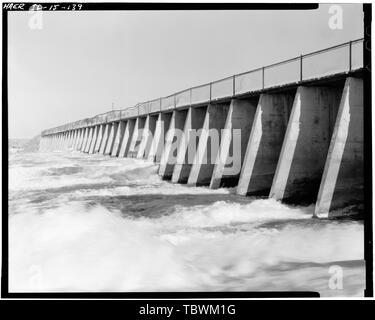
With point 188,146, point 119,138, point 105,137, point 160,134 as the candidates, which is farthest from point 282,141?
point 105,137

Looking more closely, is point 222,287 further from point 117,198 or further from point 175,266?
point 117,198

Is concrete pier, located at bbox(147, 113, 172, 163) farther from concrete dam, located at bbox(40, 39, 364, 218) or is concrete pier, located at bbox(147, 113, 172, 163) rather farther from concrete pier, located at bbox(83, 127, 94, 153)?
concrete pier, located at bbox(83, 127, 94, 153)

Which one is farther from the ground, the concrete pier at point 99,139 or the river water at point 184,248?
the concrete pier at point 99,139

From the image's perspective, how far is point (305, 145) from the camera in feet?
39.8

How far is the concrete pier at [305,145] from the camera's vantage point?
1205cm

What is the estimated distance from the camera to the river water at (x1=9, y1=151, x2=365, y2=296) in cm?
593

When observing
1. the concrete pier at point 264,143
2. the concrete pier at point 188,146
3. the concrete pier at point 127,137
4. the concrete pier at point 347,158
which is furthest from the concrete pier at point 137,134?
the concrete pier at point 347,158

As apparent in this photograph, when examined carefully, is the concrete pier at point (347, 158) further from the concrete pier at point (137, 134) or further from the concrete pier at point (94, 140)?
the concrete pier at point (94, 140)

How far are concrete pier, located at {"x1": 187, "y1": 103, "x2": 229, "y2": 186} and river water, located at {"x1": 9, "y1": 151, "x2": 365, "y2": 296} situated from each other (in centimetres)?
425

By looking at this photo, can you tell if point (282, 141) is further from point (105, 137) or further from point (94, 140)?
point (94, 140)

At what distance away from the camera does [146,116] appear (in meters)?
28.9

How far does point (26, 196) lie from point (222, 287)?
36.3 ft

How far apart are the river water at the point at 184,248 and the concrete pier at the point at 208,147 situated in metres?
4.25

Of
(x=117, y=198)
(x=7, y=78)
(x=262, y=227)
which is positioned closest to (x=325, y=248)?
(x=262, y=227)
